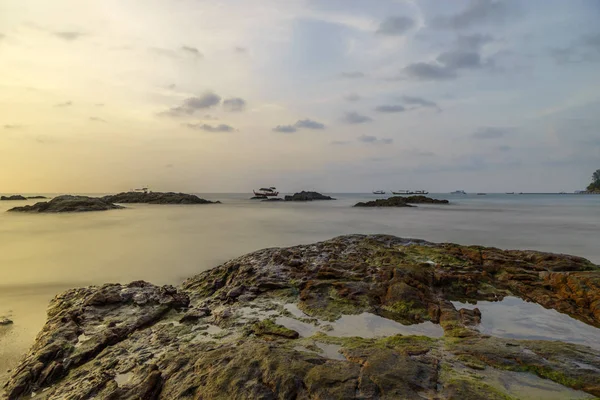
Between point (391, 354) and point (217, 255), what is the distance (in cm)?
1173

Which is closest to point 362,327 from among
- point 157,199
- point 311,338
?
point 311,338

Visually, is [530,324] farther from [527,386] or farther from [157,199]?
[157,199]

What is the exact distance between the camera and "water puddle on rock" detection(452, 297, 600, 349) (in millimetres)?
5309

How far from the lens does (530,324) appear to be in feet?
19.1

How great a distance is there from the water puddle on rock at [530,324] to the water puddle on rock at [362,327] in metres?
1.02

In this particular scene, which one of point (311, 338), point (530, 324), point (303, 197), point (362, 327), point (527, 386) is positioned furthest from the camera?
point (303, 197)

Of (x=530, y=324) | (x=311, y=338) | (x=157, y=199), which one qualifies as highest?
(x=157, y=199)

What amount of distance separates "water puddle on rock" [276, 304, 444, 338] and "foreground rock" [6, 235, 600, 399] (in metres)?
0.05

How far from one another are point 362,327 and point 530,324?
130 inches

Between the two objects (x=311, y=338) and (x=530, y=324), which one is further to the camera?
(x=530, y=324)

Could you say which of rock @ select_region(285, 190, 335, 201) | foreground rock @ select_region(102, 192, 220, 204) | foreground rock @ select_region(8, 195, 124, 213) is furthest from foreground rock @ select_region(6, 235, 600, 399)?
rock @ select_region(285, 190, 335, 201)

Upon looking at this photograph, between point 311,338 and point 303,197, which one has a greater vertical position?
point 303,197

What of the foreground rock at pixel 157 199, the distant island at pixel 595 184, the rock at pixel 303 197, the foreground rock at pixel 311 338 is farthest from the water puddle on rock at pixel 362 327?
the distant island at pixel 595 184

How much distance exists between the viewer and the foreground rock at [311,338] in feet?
11.5
